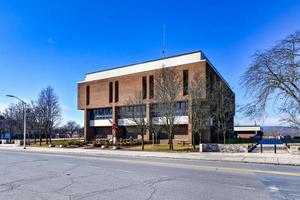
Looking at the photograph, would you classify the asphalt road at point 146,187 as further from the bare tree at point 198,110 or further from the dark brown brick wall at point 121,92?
the dark brown brick wall at point 121,92

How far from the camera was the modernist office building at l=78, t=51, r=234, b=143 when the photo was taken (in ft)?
172

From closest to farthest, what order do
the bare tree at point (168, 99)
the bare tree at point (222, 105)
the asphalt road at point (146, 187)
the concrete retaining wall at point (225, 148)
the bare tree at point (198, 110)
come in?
the asphalt road at point (146, 187), the concrete retaining wall at point (225, 148), the bare tree at point (198, 110), the bare tree at point (168, 99), the bare tree at point (222, 105)

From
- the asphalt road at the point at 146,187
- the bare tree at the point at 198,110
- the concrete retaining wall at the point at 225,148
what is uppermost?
the bare tree at the point at 198,110

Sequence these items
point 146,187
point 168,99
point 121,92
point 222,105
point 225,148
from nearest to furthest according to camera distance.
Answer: point 146,187 < point 225,148 < point 168,99 < point 222,105 < point 121,92

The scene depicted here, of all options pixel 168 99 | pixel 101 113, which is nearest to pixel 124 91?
pixel 101 113

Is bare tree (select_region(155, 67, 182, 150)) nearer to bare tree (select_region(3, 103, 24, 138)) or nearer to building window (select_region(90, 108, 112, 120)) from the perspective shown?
building window (select_region(90, 108, 112, 120))

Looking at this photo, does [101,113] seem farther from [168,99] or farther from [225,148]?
[225,148]

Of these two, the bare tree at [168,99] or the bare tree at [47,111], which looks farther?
the bare tree at [47,111]

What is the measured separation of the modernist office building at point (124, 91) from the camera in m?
52.5

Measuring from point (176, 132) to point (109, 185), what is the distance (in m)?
44.6

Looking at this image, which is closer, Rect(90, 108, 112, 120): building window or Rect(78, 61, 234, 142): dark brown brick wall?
Rect(78, 61, 234, 142): dark brown brick wall

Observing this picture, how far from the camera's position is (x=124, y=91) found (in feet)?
204


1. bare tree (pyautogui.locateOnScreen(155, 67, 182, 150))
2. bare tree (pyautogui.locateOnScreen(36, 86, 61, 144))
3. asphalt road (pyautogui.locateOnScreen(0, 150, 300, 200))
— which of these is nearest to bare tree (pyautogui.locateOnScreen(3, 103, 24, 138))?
bare tree (pyautogui.locateOnScreen(36, 86, 61, 144))

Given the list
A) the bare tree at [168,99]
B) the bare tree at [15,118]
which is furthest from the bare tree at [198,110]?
the bare tree at [15,118]
